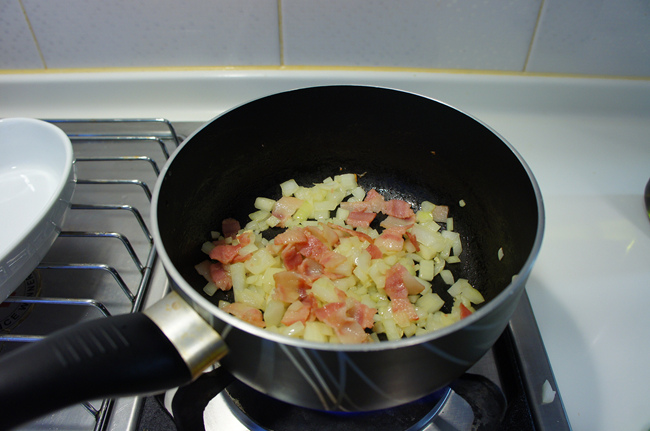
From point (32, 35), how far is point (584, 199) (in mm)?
1188

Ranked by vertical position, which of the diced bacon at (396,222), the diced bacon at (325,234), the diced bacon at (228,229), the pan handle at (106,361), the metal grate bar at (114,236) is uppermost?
the pan handle at (106,361)

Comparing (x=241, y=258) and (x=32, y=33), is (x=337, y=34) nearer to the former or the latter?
(x=241, y=258)

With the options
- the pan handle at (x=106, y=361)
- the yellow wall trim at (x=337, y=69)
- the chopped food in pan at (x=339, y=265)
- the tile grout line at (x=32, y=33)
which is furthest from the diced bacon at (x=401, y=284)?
the tile grout line at (x=32, y=33)

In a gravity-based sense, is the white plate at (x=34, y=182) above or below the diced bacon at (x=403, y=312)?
above

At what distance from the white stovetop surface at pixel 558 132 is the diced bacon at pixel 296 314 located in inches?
14.4

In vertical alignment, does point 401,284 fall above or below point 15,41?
below

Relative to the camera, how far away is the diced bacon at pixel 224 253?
709 millimetres

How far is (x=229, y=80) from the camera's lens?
0.94 metres

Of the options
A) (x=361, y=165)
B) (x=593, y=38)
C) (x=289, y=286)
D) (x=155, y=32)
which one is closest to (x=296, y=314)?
(x=289, y=286)

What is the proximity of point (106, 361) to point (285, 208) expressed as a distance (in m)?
0.48

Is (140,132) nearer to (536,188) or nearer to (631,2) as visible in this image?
(536,188)

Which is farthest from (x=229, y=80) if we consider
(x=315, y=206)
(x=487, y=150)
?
(x=487, y=150)

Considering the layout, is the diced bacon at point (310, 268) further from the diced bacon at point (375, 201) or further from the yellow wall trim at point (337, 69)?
the yellow wall trim at point (337, 69)

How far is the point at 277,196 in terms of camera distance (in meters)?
0.85
